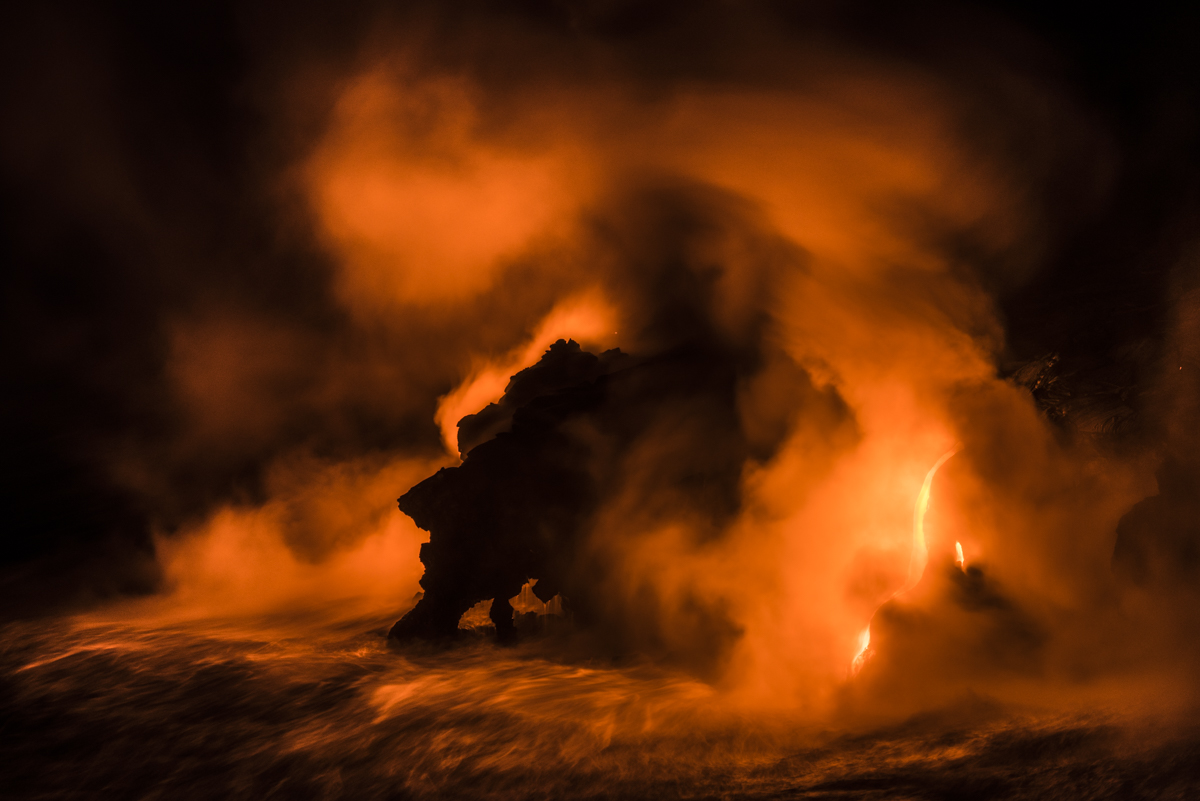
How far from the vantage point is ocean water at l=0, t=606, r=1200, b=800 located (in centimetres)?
796

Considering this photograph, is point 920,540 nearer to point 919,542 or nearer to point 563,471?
point 919,542

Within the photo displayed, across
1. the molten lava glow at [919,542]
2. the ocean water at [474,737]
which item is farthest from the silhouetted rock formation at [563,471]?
the molten lava glow at [919,542]

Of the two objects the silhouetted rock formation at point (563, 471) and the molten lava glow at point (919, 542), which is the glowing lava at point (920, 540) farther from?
the silhouetted rock formation at point (563, 471)

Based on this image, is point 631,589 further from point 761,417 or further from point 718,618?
point 761,417

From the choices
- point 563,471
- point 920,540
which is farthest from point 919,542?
point 563,471

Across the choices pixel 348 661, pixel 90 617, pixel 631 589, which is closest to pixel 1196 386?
pixel 631 589

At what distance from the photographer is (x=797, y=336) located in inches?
530

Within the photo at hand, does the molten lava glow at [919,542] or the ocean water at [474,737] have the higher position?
the molten lava glow at [919,542]

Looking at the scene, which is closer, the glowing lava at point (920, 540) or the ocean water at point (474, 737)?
the ocean water at point (474, 737)

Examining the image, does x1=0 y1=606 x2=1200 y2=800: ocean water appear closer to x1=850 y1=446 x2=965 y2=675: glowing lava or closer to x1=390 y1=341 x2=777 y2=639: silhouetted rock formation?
x1=390 y1=341 x2=777 y2=639: silhouetted rock formation

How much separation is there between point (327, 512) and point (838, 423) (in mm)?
20703

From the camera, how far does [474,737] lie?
36.1 feet

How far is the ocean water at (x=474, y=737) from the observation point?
26.1 ft

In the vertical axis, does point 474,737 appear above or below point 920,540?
below
